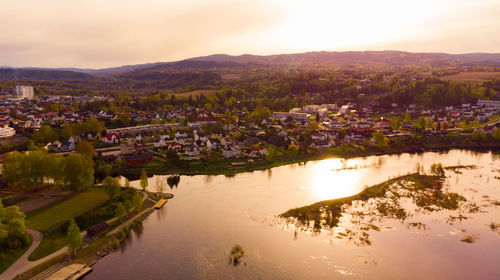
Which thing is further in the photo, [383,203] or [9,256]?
[383,203]

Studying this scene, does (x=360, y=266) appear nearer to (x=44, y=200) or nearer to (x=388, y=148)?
(x=44, y=200)

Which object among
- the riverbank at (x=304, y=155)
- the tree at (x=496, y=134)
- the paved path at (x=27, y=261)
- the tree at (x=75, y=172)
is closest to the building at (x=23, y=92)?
the riverbank at (x=304, y=155)

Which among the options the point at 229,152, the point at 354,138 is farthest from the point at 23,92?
the point at 354,138

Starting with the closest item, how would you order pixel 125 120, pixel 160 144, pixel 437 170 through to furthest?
pixel 437 170
pixel 160 144
pixel 125 120

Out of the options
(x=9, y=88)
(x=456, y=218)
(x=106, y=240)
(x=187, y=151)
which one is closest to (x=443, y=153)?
(x=456, y=218)

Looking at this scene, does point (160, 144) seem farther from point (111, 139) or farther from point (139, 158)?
point (111, 139)

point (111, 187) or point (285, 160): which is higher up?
point (111, 187)

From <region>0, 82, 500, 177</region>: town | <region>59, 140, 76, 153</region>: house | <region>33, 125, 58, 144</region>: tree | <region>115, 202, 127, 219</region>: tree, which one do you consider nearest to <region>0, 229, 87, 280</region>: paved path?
<region>115, 202, 127, 219</region>: tree
